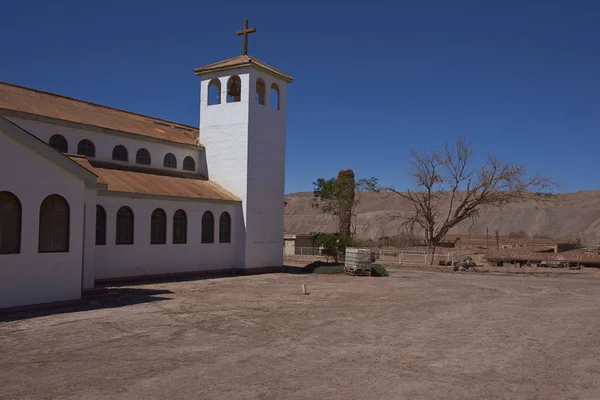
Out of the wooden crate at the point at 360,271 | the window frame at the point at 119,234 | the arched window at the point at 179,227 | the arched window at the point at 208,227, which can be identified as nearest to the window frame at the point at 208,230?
the arched window at the point at 208,227

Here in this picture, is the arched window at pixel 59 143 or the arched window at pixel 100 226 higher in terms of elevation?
the arched window at pixel 59 143

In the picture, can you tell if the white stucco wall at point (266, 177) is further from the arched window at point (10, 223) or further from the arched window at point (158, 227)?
the arched window at point (10, 223)

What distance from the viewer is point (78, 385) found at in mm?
7793

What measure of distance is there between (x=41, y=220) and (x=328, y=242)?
60.8ft

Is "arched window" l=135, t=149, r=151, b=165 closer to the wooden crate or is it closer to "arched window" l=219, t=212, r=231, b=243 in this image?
"arched window" l=219, t=212, r=231, b=243

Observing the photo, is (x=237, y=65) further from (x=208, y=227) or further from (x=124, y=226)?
(x=124, y=226)

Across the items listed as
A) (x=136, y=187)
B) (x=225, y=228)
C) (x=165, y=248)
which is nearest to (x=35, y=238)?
(x=136, y=187)

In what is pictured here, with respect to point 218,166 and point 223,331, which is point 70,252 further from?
point 218,166

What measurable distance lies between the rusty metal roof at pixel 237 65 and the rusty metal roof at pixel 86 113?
3.63m

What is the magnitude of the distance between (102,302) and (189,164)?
13.4 m

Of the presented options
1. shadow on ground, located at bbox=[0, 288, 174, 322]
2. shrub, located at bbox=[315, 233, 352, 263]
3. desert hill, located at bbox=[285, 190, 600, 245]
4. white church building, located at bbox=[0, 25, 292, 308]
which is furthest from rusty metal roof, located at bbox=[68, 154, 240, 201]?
desert hill, located at bbox=[285, 190, 600, 245]

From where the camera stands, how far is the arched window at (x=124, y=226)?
71.7 ft

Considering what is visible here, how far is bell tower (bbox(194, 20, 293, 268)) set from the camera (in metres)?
27.6

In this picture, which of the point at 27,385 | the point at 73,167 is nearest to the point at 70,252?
the point at 73,167
